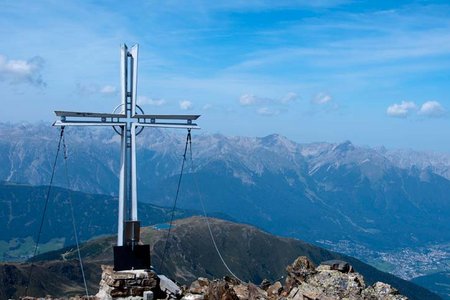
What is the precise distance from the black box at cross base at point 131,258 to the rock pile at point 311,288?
2871 mm

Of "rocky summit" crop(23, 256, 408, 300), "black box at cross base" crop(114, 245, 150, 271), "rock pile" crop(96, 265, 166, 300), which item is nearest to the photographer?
"rock pile" crop(96, 265, 166, 300)

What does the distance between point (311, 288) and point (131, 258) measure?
10550 millimetres

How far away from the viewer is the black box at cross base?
29.6m

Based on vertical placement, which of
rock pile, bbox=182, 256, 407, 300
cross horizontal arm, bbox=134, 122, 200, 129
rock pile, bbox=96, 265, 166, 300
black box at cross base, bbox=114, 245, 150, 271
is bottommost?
rock pile, bbox=182, 256, 407, 300

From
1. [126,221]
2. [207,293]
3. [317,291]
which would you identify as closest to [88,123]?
[126,221]

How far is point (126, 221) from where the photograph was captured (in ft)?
100.0

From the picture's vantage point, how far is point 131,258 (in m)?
29.8

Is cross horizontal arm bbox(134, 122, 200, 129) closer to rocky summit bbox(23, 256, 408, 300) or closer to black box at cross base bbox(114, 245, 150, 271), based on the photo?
black box at cross base bbox(114, 245, 150, 271)

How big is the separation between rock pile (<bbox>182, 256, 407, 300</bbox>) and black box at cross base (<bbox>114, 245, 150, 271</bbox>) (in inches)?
113

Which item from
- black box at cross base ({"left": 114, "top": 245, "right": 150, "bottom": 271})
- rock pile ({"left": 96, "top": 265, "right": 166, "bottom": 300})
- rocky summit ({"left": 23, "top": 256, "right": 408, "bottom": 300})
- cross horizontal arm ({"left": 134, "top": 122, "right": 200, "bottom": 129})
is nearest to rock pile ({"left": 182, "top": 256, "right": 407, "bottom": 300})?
rocky summit ({"left": 23, "top": 256, "right": 408, "bottom": 300})

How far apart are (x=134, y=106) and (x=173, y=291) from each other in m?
10.0

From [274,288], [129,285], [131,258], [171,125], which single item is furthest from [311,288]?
[171,125]

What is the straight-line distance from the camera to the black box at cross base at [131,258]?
1164 inches

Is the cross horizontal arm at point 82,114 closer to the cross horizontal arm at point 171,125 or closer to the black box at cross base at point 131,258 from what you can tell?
the cross horizontal arm at point 171,125
